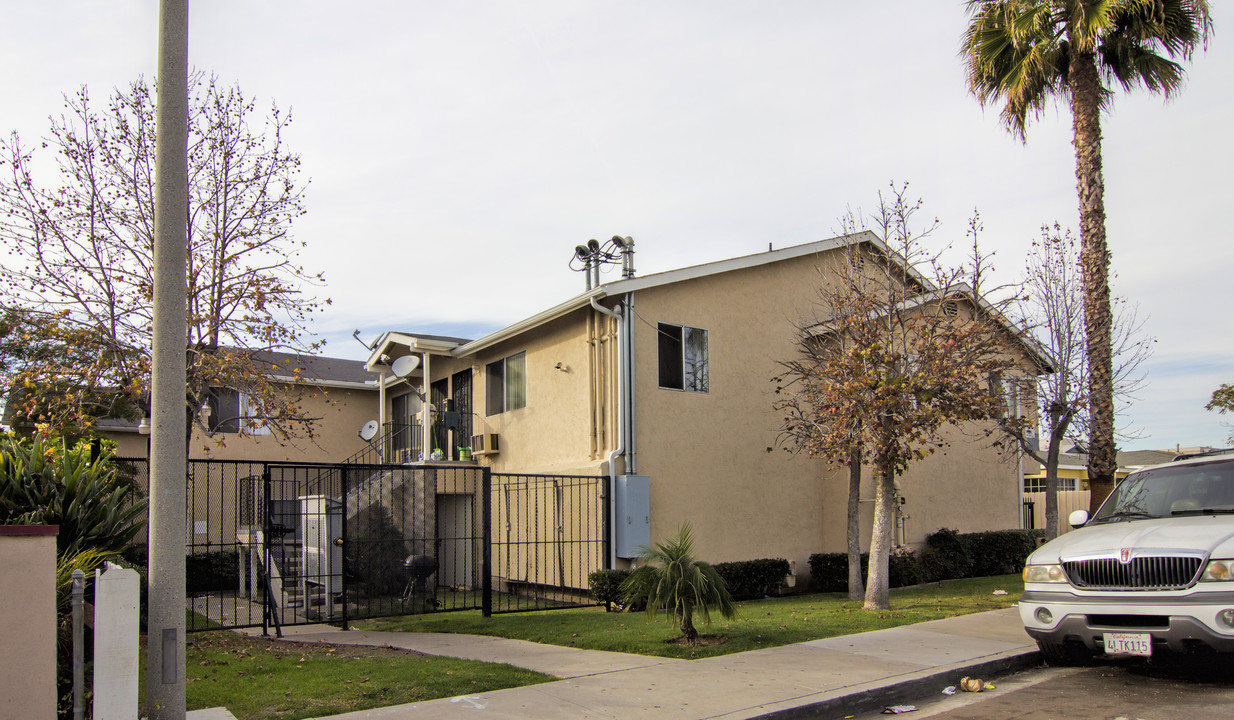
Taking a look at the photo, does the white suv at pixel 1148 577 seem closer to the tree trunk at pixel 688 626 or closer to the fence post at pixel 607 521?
the tree trunk at pixel 688 626

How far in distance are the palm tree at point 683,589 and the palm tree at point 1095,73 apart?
26.2 ft

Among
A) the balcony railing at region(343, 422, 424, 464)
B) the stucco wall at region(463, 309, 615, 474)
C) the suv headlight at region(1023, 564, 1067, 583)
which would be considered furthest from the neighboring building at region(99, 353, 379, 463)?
the suv headlight at region(1023, 564, 1067, 583)

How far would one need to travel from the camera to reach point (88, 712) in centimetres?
569

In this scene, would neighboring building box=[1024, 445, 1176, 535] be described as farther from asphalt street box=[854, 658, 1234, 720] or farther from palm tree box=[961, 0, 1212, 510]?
asphalt street box=[854, 658, 1234, 720]

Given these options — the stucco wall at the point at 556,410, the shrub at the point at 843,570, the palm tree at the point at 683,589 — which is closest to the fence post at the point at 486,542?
the stucco wall at the point at 556,410

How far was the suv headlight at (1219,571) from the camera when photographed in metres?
6.50

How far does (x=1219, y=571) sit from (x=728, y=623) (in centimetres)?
550

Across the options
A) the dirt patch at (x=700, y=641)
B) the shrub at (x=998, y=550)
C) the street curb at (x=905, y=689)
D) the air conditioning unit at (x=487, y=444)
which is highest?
the air conditioning unit at (x=487, y=444)

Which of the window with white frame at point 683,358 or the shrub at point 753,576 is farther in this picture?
the window with white frame at point 683,358

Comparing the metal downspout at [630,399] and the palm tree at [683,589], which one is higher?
the metal downspout at [630,399]

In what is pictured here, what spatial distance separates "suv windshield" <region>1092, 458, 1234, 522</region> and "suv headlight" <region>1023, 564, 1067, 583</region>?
113cm

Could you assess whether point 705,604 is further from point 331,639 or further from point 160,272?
point 160,272

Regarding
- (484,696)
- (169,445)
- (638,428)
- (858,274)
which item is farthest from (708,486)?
(169,445)

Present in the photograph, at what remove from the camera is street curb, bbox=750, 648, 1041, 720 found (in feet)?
22.0
